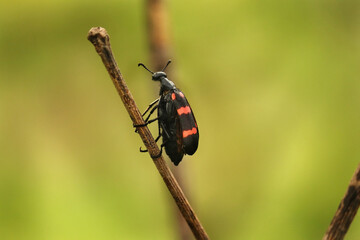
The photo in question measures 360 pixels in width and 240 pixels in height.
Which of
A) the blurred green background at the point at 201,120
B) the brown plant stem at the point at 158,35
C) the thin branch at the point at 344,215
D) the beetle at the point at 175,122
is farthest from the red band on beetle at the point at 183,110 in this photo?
the blurred green background at the point at 201,120

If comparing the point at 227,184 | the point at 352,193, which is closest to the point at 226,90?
the point at 227,184

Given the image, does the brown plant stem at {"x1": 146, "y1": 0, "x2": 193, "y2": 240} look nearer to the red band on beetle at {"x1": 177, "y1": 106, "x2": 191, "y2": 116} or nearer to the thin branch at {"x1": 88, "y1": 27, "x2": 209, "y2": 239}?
the red band on beetle at {"x1": 177, "y1": 106, "x2": 191, "y2": 116}

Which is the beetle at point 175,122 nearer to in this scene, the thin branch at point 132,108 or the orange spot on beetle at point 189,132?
the orange spot on beetle at point 189,132

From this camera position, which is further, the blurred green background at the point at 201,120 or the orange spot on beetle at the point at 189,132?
the blurred green background at the point at 201,120

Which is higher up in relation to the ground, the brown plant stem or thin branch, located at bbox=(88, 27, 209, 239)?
the brown plant stem

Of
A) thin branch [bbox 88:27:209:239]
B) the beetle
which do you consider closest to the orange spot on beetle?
the beetle
